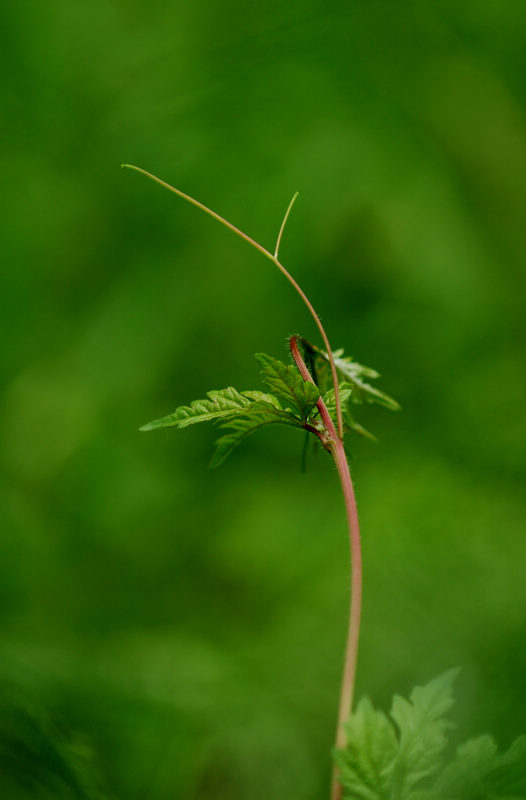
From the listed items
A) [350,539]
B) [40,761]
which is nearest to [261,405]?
[350,539]

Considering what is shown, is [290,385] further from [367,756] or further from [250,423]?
[367,756]

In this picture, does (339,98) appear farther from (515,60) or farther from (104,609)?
(104,609)

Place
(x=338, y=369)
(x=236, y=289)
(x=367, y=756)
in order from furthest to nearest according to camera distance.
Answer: (x=236, y=289) < (x=338, y=369) < (x=367, y=756)

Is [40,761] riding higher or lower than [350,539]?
lower

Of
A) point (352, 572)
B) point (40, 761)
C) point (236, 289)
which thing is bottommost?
point (40, 761)

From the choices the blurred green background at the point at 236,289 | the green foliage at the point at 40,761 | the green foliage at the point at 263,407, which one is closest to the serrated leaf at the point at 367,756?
the green foliage at the point at 263,407

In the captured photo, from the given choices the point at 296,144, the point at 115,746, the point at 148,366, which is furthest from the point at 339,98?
the point at 115,746

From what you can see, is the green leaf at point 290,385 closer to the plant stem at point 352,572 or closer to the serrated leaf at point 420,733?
the plant stem at point 352,572
